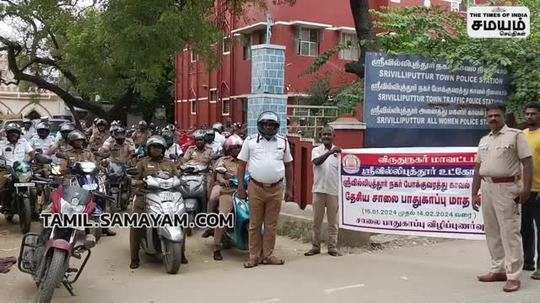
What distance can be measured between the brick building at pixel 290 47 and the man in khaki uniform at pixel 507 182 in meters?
18.4

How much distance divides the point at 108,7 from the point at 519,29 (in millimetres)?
9279

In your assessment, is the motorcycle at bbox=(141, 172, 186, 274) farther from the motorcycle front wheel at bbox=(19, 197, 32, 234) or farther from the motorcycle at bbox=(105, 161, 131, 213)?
the motorcycle at bbox=(105, 161, 131, 213)

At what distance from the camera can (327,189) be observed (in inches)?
313

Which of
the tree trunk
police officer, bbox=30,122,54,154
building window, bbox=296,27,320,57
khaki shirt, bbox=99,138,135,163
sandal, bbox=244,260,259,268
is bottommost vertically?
sandal, bbox=244,260,259,268

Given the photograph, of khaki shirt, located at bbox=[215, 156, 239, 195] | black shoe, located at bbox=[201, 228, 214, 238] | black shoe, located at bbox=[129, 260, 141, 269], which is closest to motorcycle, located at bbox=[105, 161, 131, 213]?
black shoe, located at bbox=[201, 228, 214, 238]

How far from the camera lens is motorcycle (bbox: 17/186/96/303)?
552cm

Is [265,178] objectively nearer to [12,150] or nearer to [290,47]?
[12,150]

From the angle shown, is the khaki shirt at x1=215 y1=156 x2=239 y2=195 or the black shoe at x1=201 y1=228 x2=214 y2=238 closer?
the khaki shirt at x1=215 y1=156 x2=239 y2=195

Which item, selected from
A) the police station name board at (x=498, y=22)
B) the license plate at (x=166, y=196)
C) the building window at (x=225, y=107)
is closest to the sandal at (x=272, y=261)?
→ the license plate at (x=166, y=196)

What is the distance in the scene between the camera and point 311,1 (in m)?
26.7

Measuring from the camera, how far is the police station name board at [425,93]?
9312 mm

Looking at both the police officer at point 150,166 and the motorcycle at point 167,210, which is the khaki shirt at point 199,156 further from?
the motorcycle at point 167,210

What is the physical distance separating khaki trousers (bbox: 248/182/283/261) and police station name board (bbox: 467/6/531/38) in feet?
9.30

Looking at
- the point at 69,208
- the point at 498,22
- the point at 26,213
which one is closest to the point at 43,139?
the point at 26,213
